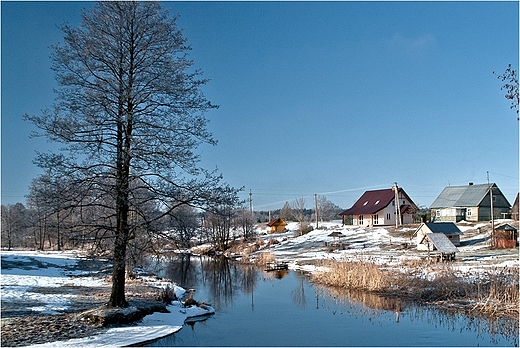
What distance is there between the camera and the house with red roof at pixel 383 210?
54.8m

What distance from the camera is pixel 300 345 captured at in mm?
11305

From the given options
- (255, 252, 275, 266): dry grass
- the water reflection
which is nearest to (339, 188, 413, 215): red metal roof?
(255, 252, 275, 266): dry grass

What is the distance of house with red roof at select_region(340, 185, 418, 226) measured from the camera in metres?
A: 54.8

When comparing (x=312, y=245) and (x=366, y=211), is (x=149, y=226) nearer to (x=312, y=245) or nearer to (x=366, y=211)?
(x=312, y=245)

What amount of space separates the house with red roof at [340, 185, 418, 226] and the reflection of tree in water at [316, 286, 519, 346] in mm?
35736

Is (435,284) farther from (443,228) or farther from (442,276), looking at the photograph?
(443,228)

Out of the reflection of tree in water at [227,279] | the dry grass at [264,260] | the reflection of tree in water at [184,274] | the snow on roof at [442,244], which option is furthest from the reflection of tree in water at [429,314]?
the dry grass at [264,260]

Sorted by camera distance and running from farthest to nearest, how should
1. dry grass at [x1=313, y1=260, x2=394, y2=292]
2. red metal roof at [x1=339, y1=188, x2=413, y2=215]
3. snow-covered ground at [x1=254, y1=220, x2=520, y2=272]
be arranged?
red metal roof at [x1=339, y1=188, x2=413, y2=215], snow-covered ground at [x1=254, y1=220, x2=520, y2=272], dry grass at [x1=313, y1=260, x2=394, y2=292]

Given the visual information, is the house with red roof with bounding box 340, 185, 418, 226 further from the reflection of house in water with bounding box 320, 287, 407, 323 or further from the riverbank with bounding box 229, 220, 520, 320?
the reflection of house in water with bounding box 320, 287, 407, 323

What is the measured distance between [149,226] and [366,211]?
47571mm

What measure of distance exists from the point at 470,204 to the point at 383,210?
1007 cm

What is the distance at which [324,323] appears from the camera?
1402cm

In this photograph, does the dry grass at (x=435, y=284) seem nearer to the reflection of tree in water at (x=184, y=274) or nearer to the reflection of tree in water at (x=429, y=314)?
the reflection of tree in water at (x=429, y=314)

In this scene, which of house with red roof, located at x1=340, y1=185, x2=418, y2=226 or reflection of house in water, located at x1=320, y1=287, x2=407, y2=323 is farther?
house with red roof, located at x1=340, y1=185, x2=418, y2=226
